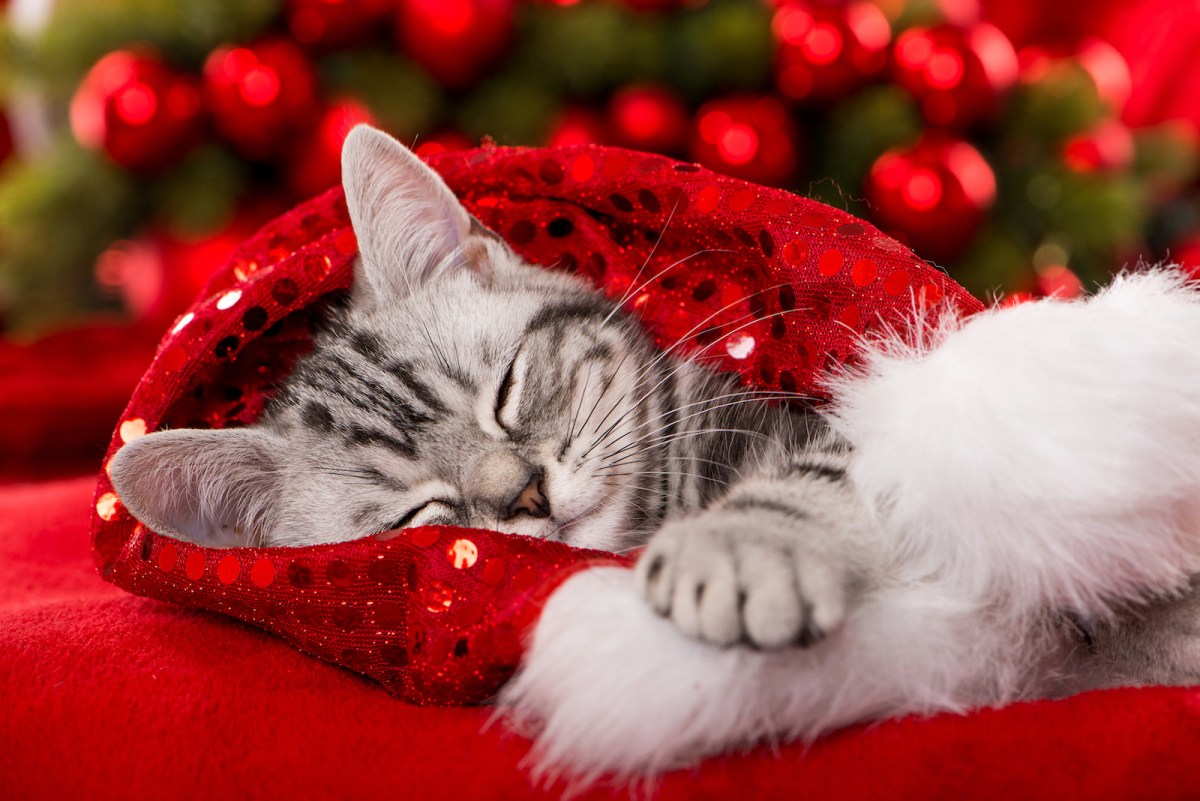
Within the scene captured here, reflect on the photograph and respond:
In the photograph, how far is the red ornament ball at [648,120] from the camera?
5.37ft

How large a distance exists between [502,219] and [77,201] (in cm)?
116

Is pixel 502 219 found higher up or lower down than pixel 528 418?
higher up

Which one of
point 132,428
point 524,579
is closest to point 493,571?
point 524,579

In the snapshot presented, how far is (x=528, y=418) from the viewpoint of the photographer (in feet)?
2.66

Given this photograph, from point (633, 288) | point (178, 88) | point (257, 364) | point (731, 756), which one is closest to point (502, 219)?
point (633, 288)

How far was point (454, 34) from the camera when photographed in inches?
61.2

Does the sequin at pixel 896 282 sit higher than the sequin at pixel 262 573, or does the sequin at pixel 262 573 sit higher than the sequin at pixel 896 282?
the sequin at pixel 896 282

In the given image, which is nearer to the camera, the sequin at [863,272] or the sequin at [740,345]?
the sequin at [863,272]

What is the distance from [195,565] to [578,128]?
3.91 ft

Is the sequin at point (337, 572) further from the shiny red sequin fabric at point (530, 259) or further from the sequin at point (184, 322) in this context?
the sequin at point (184, 322)

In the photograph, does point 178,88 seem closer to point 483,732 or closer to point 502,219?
point 502,219

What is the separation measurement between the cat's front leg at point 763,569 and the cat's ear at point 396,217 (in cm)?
43

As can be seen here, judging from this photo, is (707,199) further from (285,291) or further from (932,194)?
(932,194)

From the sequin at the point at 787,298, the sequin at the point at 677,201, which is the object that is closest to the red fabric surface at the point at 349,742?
the sequin at the point at 787,298
